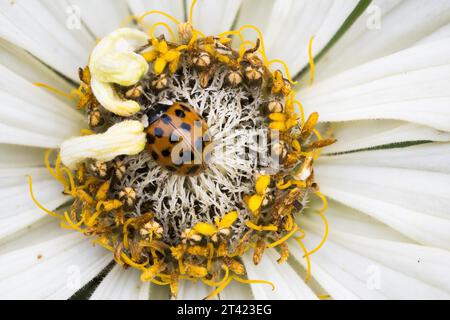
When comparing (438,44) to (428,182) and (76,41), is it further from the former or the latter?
(76,41)

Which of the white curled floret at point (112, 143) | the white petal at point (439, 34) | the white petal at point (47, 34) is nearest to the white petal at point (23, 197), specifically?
the white curled floret at point (112, 143)

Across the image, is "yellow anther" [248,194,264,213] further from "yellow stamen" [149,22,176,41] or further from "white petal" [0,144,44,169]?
"white petal" [0,144,44,169]

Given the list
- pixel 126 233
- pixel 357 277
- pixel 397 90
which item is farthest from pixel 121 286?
pixel 397 90

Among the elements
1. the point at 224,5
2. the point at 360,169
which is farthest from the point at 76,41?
the point at 360,169

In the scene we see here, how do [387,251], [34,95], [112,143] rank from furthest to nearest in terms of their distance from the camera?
[34,95] → [387,251] → [112,143]

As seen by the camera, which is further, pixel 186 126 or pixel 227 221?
pixel 227 221

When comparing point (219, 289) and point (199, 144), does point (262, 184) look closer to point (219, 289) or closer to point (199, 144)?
point (199, 144)
